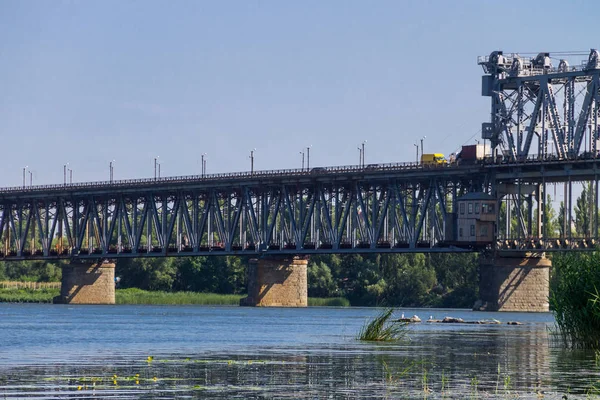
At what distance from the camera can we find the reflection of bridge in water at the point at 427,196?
459 feet

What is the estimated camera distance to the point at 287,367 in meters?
49.8

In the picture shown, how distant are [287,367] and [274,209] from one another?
124 metres

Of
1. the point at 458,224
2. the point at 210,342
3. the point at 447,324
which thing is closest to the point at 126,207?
the point at 458,224

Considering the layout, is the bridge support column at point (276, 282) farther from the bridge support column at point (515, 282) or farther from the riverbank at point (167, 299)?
the bridge support column at point (515, 282)

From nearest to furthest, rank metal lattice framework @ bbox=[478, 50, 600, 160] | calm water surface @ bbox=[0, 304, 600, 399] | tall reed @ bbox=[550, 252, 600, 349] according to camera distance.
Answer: calm water surface @ bbox=[0, 304, 600, 399] < tall reed @ bbox=[550, 252, 600, 349] < metal lattice framework @ bbox=[478, 50, 600, 160]

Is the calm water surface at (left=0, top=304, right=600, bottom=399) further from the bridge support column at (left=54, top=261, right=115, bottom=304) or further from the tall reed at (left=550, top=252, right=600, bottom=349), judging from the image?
the bridge support column at (left=54, top=261, right=115, bottom=304)

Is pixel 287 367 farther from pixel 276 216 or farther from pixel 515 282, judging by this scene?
pixel 276 216

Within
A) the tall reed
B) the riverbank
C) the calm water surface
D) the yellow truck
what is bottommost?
the riverbank

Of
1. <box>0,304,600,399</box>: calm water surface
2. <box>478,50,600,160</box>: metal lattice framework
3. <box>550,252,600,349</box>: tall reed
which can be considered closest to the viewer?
<box>0,304,600,399</box>: calm water surface

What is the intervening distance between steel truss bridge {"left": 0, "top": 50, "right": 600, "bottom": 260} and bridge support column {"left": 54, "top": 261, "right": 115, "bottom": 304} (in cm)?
214

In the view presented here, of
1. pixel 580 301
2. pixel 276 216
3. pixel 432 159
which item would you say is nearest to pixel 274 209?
pixel 276 216

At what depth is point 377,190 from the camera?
6339 inches

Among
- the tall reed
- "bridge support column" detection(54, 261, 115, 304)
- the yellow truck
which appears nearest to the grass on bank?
"bridge support column" detection(54, 261, 115, 304)

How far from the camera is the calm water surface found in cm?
4016
